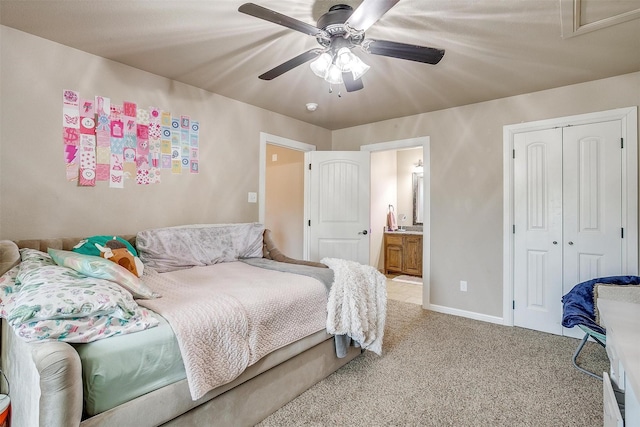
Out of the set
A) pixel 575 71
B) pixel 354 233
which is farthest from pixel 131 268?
pixel 575 71

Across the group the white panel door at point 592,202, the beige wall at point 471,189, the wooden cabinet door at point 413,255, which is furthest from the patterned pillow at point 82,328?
the wooden cabinet door at point 413,255

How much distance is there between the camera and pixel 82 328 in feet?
3.77

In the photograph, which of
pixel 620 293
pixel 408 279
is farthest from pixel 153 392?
pixel 408 279

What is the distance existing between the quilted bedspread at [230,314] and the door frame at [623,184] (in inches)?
88.0

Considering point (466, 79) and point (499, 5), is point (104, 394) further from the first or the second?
point (466, 79)

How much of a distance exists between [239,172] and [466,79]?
236 centimetres

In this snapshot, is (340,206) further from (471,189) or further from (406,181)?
(406,181)

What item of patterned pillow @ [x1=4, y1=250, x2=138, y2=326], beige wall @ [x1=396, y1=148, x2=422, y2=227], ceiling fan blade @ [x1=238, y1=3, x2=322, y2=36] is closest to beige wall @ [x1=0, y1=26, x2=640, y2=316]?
patterned pillow @ [x1=4, y1=250, x2=138, y2=326]

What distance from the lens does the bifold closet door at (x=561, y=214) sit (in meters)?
2.78

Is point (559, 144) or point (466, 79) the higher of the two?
point (466, 79)

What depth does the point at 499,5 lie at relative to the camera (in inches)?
69.5

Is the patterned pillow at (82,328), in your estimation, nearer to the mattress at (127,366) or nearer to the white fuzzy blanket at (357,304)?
the mattress at (127,366)

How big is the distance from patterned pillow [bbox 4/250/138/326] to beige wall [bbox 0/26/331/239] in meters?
0.98

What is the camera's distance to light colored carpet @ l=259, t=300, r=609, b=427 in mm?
1772
